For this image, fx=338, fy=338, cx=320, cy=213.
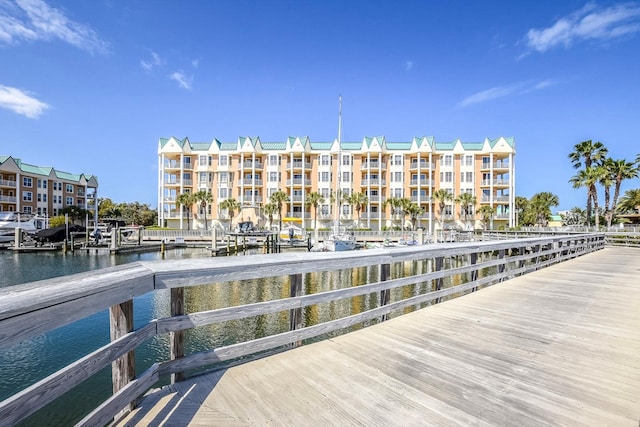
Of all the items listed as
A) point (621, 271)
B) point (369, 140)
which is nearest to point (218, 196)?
point (369, 140)

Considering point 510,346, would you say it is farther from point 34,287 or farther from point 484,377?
point 34,287

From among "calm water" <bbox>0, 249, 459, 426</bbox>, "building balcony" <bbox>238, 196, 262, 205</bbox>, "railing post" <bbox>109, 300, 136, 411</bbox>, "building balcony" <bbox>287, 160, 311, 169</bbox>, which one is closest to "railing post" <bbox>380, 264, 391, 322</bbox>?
"railing post" <bbox>109, 300, 136, 411</bbox>

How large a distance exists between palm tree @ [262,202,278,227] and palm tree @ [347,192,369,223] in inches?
475

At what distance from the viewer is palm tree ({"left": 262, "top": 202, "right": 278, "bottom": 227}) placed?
5461cm

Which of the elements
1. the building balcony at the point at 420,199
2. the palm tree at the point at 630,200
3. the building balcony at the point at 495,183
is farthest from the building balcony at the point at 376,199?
the palm tree at the point at 630,200

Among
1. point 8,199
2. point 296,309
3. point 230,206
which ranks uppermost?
point 8,199

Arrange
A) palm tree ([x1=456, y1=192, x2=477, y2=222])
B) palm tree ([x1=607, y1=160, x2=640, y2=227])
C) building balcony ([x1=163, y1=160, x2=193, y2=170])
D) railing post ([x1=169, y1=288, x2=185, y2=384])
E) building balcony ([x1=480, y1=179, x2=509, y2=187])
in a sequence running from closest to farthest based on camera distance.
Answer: railing post ([x1=169, y1=288, x2=185, y2=384])
palm tree ([x1=607, y1=160, x2=640, y2=227])
palm tree ([x1=456, y1=192, x2=477, y2=222])
building balcony ([x1=480, y1=179, x2=509, y2=187])
building balcony ([x1=163, y1=160, x2=193, y2=170])

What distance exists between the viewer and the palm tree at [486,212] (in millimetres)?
52062

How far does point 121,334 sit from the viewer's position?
250cm

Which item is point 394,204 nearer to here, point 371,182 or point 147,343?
point 371,182

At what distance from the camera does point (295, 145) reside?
57375 mm

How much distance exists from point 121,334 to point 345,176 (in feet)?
183

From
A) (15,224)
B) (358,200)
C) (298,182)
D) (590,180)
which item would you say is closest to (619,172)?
(590,180)

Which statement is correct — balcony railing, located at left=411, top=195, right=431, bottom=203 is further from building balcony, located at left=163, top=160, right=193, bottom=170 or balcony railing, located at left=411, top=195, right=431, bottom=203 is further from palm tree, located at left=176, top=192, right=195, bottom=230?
building balcony, located at left=163, top=160, right=193, bottom=170
